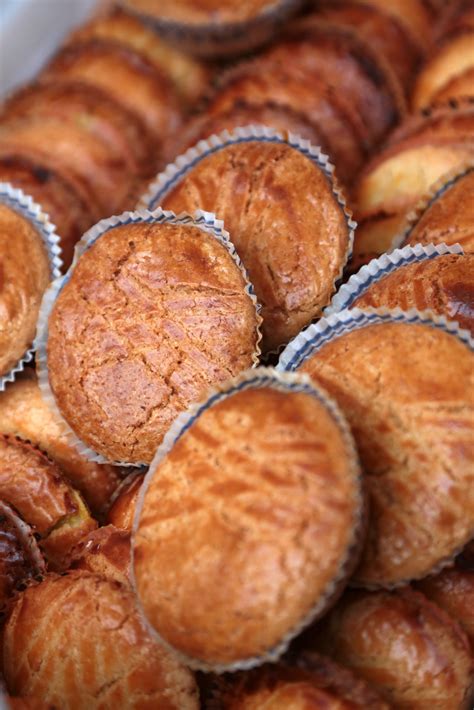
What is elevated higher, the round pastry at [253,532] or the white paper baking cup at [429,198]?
the white paper baking cup at [429,198]

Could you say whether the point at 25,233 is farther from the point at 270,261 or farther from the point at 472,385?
the point at 472,385

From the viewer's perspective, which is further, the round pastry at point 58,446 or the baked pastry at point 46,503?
the round pastry at point 58,446

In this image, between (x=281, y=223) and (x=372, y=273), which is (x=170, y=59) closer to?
(x=281, y=223)

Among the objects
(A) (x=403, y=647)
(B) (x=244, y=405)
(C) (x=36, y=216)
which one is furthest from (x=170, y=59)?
(A) (x=403, y=647)

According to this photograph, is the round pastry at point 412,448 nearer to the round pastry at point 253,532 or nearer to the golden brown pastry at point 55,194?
the round pastry at point 253,532

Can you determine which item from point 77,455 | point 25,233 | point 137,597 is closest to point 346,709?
point 137,597

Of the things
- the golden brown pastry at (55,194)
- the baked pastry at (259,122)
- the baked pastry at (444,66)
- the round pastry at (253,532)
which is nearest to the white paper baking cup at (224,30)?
the baked pastry at (259,122)
